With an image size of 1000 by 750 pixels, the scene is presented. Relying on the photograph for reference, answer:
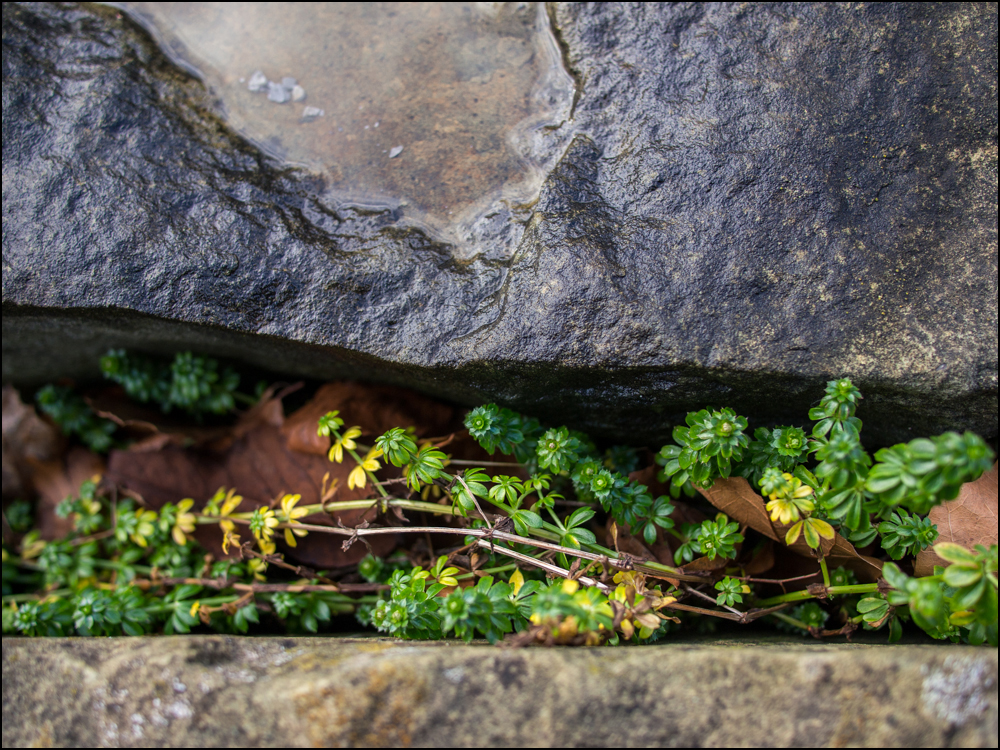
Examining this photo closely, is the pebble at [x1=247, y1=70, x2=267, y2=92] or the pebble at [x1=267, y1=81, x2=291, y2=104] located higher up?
the pebble at [x1=247, y1=70, x2=267, y2=92]

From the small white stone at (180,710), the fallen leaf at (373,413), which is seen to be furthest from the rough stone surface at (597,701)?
the fallen leaf at (373,413)

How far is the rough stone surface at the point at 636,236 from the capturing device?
2121 millimetres

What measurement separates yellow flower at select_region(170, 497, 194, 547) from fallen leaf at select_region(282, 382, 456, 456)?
0.47 meters

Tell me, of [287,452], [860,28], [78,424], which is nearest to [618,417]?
[287,452]

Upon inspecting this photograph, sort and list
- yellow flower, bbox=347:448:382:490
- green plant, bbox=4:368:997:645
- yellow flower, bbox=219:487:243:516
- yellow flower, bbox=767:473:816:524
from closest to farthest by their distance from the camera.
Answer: green plant, bbox=4:368:997:645 < yellow flower, bbox=767:473:816:524 < yellow flower, bbox=347:448:382:490 < yellow flower, bbox=219:487:243:516

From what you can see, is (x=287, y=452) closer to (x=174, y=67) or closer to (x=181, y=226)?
→ (x=181, y=226)

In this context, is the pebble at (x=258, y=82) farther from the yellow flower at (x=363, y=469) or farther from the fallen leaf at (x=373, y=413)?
the yellow flower at (x=363, y=469)

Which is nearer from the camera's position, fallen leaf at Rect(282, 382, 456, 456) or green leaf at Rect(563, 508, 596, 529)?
green leaf at Rect(563, 508, 596, 529)

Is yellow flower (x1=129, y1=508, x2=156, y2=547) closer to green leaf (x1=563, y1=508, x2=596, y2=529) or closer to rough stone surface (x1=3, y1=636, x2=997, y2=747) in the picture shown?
rough stone surface (x1=3, y1=636, x2=997, y2=747)

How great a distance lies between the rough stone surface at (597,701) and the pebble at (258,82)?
2221 millimetres

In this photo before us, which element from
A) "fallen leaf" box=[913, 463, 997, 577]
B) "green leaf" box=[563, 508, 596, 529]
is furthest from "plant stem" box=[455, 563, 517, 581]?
"fallen leaf" box=[913, 463, 997, 577]

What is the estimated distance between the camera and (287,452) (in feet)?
9.26

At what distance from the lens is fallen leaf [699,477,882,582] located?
7.24ft

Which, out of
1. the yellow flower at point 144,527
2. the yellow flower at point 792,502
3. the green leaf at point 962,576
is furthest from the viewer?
the yellow flower at point 144,527
